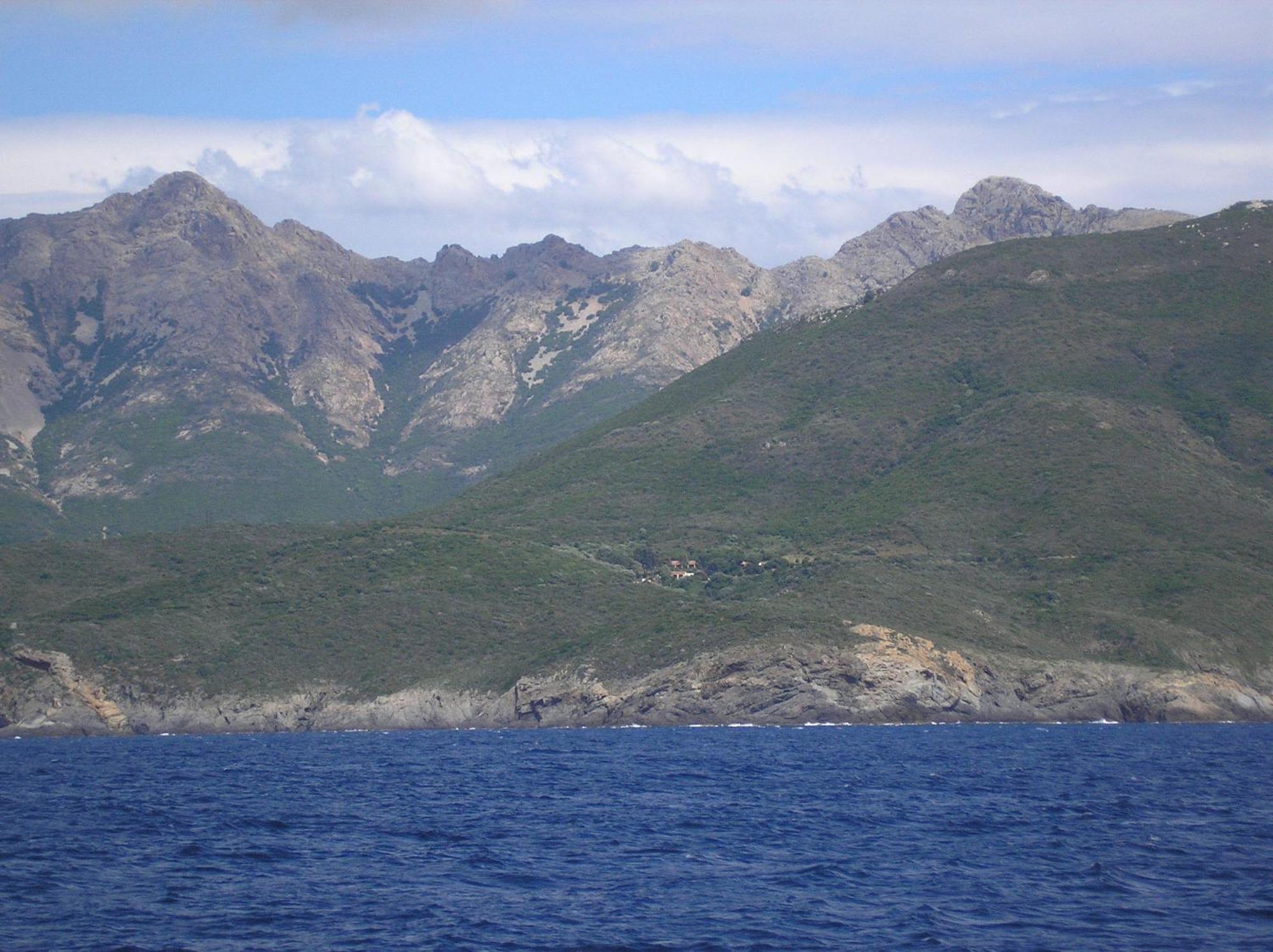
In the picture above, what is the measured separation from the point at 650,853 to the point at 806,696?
→ 88.5 metres

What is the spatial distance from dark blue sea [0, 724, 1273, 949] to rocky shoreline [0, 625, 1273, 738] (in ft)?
136

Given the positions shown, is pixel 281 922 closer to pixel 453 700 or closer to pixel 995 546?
pixel 453 700

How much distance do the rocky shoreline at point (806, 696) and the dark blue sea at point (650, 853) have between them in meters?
41.6

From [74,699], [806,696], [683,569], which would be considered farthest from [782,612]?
[74,699]

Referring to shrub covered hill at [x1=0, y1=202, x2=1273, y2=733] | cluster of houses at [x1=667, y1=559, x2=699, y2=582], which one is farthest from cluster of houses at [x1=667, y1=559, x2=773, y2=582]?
shrub covered hill at [x1=0, y1=202, x2=1273, y2=733]

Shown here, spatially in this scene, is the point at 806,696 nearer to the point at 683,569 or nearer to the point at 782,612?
the point at 782,612

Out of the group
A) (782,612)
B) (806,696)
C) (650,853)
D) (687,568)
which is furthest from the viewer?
(687,568)

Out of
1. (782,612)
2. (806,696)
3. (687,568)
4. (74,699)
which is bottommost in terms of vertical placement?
(806,696)

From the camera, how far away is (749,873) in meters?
50.9

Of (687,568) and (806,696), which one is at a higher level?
(687,568)

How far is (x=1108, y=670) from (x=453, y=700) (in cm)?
6437

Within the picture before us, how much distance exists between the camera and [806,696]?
143 m

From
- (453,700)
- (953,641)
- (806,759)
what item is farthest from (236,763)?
(953,641)

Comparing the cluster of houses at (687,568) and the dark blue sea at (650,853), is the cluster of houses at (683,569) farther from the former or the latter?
the dark blue sea at (650,853)
